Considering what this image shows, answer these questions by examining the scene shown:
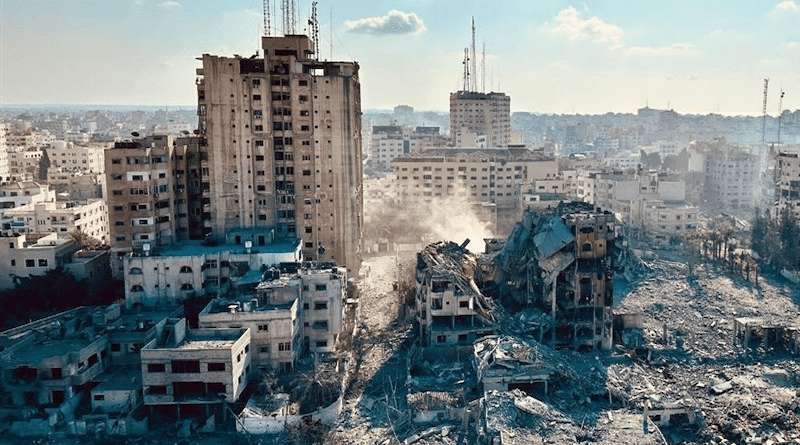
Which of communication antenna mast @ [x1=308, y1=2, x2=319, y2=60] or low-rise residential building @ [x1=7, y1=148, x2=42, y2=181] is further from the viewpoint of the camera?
low-rise residential building @ [x1=7, y1=148, x2=42, y2=181]

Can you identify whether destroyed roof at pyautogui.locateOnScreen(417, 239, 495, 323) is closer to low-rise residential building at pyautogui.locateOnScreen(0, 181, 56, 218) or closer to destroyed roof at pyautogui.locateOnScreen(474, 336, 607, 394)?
destroyed roof at pyautogui.locateOnScreen(474, 336, 607, 394)

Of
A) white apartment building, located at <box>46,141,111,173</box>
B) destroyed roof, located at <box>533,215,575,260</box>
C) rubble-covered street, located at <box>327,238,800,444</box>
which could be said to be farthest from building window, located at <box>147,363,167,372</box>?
white apartment building, located at <box>46,141,111,173</box>

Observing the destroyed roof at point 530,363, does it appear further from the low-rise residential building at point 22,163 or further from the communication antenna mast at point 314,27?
the low-rise residential building at point 22,163

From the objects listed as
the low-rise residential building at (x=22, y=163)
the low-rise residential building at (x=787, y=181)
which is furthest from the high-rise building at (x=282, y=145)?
the low-rise residential building at (x=22, y=163)

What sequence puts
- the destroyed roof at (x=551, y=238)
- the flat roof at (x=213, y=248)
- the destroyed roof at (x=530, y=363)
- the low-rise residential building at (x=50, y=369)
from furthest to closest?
the flat roof at (x=213, y=248) < the destroyed roof at (x=551, y=238) < the destroyed roof at (x=530, y=363) < the low-rise residential building at (x=50, y=369)

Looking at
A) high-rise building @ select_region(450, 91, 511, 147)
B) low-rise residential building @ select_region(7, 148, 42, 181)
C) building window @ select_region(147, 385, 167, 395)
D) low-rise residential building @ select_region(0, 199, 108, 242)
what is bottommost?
building window @ select_region(147, 385, 167, 395)

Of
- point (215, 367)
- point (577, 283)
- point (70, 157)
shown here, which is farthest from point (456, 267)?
point (70, 157)
